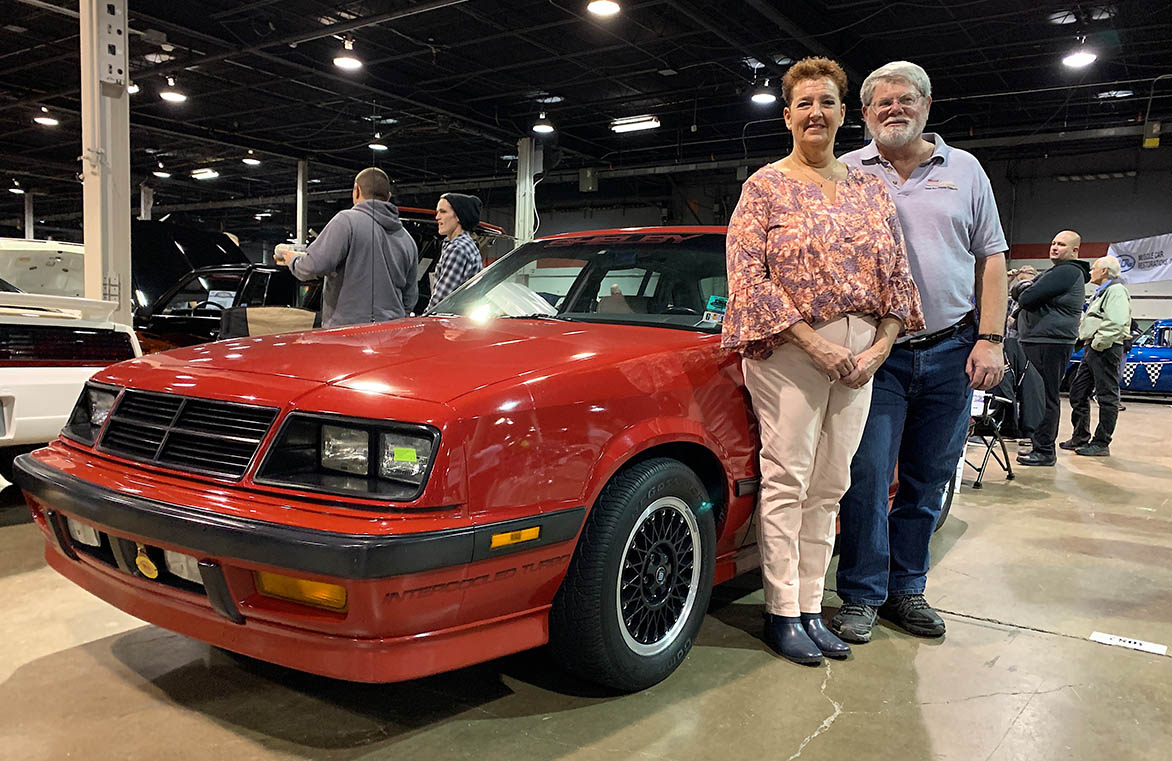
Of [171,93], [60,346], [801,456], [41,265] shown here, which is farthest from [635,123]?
[801,456]

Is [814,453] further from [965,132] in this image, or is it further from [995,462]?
[965,132]

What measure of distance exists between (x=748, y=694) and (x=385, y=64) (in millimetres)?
12506

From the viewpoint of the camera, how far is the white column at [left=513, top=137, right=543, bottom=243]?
1510 cm

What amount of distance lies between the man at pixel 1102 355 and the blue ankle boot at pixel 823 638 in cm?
521

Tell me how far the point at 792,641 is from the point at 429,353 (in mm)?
1389

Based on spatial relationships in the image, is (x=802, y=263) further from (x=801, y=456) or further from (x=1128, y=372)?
(x=1128, y=372)

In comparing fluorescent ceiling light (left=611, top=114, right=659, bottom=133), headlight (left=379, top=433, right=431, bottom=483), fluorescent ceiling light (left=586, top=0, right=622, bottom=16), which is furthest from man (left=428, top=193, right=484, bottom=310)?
fluorescent ceiling light (left=611, top=114, right=659, bottom=133)

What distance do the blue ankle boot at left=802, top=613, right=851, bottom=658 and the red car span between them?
15.3 inches

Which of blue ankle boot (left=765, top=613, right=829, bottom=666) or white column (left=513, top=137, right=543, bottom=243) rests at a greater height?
white column (left=513, top=137, right=543, bottom=243)

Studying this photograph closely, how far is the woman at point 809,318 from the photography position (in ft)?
7.63

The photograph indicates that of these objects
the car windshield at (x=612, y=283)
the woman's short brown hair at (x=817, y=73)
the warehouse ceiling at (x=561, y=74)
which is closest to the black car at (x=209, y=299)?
the warehouse ceiling at (x=561, y=74)

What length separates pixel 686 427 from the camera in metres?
2.21

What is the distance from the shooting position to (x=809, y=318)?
236 cm

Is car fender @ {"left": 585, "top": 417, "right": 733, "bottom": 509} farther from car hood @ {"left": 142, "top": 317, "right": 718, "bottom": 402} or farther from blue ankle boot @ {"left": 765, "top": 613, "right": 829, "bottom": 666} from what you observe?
blue ankle boot @ {"left": 765, "top": 613, "right": 829, "bottom": 666}
